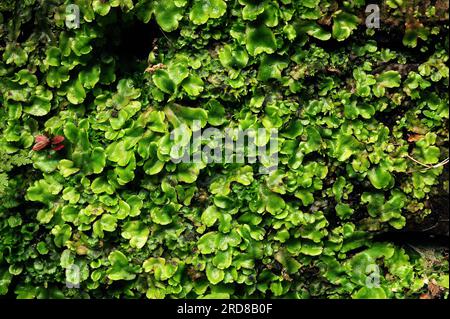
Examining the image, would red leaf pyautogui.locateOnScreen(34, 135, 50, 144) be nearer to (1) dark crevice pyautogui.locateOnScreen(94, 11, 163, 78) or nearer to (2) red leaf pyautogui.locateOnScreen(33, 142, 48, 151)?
(2) red leaf pyautogui.locateOnScreen(33, 142, 48, 151)

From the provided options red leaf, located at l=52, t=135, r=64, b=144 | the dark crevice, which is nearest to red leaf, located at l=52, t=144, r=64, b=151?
red leaf, located at l=52, t=135, r=64, b=144

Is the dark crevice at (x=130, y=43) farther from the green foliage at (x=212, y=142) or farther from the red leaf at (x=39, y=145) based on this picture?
the red leaf at (x=39, y=145)

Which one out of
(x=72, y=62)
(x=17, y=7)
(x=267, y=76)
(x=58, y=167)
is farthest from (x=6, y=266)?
(x=267, y=76)

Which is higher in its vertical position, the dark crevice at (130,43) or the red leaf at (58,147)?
the dark crevice at (130,43)

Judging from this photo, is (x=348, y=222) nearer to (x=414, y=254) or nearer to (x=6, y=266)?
(x=414, y=254)

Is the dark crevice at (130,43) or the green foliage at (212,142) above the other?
the dark crevice at (130,43)

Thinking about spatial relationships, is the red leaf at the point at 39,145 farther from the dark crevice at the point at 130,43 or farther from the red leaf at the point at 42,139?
the dark crevice at the point at 130,43

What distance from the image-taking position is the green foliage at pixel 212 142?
8.03ft

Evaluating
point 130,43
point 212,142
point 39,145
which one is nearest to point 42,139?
point 39,145

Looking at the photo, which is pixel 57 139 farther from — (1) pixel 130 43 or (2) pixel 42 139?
(1) pixel 130 43

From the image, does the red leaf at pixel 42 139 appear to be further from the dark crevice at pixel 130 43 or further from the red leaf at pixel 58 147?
the dark crevice at pixel 130 43

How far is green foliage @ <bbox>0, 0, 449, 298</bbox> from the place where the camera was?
2.45 m

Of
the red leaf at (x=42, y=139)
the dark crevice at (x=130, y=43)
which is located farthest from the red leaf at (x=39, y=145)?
the dark crevice at (x=130, y=43)

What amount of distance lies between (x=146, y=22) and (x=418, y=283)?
201 cm
